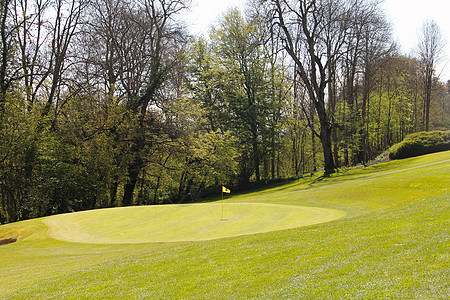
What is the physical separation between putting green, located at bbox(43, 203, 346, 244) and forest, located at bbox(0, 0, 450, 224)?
7.63 metres

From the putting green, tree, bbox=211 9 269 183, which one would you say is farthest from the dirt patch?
tree, bbox=211 9 269 183

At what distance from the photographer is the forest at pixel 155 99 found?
1916cm

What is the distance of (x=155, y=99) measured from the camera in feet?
89.8

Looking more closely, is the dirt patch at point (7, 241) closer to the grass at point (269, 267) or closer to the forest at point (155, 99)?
the grass at point (269, 267)

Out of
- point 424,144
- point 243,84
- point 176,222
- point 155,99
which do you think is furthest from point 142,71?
point 424,144

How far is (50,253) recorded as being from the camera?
914 centimetres

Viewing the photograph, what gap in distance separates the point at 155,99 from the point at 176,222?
704 inches

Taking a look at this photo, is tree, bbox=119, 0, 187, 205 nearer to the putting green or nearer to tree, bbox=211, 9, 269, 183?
tree, bbox=211, 9, 269, 183

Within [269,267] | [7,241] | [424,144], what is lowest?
[7,241]

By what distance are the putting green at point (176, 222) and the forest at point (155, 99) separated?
7625mm

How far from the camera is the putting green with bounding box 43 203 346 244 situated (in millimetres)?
9914

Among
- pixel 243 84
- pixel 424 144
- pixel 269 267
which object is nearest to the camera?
pixel 269 267

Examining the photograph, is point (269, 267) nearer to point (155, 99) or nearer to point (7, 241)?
point (7, 241)

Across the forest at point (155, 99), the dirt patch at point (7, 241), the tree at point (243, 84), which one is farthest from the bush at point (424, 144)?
the dirt patch at point (7, 241)
